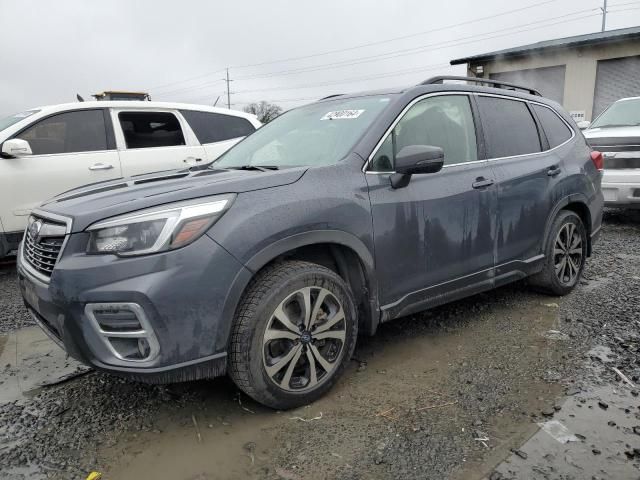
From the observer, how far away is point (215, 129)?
678cm

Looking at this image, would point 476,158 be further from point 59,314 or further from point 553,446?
point 59,314

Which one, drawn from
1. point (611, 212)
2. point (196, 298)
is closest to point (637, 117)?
point (611, 212)

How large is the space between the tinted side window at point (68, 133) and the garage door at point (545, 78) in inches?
648

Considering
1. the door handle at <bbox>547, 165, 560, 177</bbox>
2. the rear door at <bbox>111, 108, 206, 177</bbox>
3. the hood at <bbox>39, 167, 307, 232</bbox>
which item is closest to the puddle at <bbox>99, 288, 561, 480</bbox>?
the hood at <bbox>39, 167, 307, 232</bbox>

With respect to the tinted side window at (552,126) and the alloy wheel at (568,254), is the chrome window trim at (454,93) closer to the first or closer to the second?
the tinted side window at (552,126)

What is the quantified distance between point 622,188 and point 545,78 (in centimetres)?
1376

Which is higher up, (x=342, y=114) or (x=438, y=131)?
(x=342, y=114)

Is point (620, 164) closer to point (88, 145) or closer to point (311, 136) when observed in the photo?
point (311, 136)

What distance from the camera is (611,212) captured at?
29.2 ft

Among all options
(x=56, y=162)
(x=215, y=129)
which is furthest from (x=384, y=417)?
(x=215, y=129)

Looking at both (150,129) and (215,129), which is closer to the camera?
(150,129)

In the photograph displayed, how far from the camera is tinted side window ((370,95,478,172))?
121 inches

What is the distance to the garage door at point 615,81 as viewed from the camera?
1662cm

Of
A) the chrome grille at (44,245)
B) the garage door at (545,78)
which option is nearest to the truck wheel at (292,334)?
the chrome grille at (44,245)
